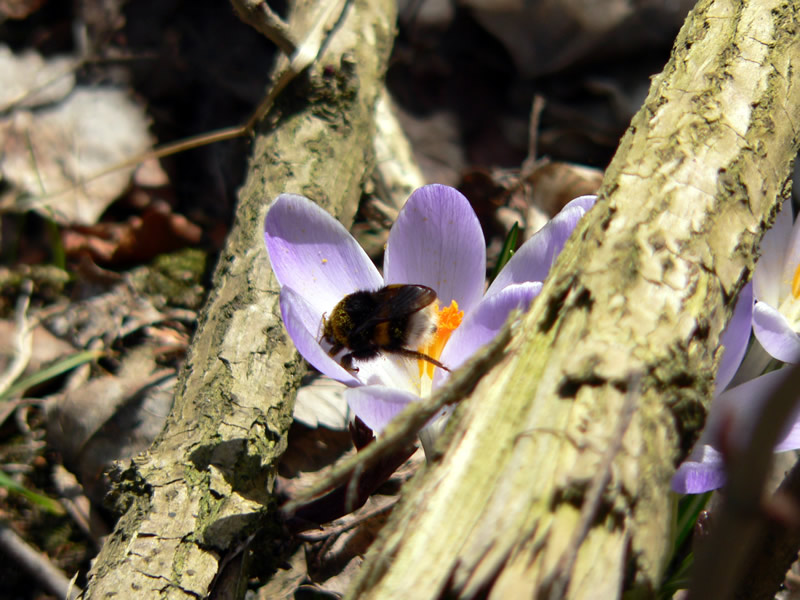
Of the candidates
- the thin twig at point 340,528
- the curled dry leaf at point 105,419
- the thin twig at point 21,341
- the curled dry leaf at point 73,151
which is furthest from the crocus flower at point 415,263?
the curled dry leaf at point 73,151

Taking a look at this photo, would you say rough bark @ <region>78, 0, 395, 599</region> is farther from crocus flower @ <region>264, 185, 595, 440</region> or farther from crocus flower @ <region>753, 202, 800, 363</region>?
crocus flower @ <region>753, 202, 800, 363</region>

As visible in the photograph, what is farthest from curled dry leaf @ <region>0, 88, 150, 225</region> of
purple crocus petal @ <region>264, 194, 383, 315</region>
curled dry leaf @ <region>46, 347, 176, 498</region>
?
purple crocus petal @ <region>264, 194, 383, 315</region>

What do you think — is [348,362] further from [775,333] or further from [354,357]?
[775,333]

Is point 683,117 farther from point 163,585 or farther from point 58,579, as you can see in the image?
point 58,579

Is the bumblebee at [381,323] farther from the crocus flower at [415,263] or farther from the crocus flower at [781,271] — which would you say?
the crocus flower at [781,271]

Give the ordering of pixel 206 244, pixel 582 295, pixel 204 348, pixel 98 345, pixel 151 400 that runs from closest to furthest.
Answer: pixel 582 295, pixel 204 348, pixel 151 400, pixel 98 345, pixel 206 244

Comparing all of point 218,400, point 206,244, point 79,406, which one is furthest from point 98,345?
point 218,400
